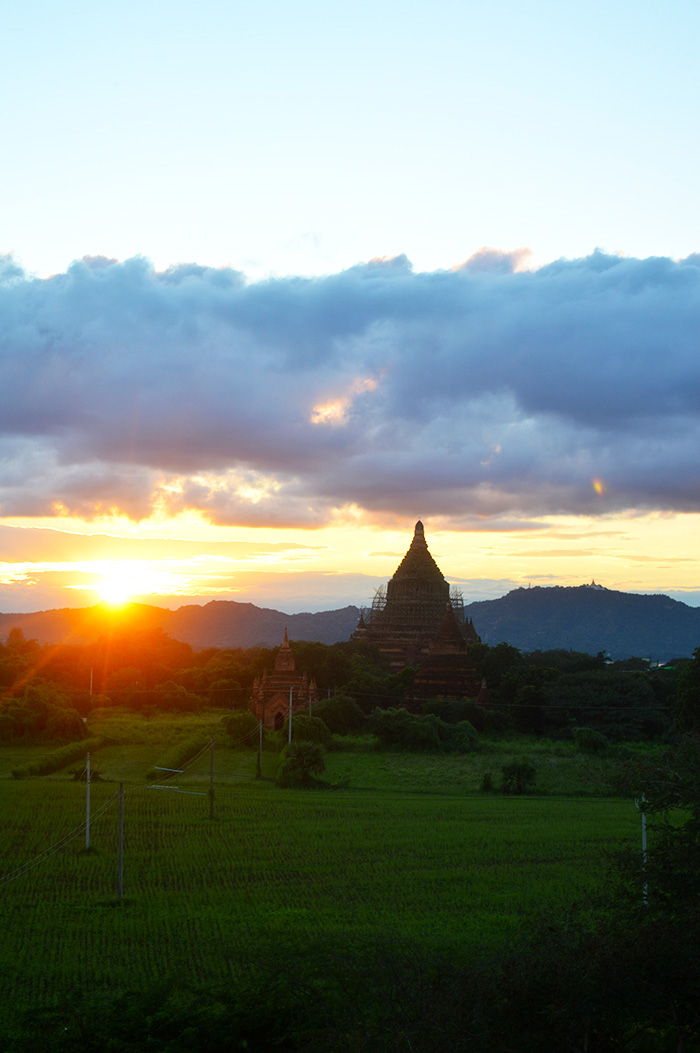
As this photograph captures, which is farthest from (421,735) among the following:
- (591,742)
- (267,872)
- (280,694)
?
(267,872)

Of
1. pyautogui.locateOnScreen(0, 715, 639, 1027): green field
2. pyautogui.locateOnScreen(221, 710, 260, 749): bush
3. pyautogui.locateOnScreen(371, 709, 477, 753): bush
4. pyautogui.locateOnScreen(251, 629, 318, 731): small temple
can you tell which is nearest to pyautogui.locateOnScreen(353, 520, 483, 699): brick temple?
pyautogui.locateOnScreen(251, 629, 318, 731): small temple

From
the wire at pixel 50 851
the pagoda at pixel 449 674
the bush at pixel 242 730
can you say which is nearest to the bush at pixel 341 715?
the bush at pixel 242 730

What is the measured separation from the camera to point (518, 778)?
34.2 metres

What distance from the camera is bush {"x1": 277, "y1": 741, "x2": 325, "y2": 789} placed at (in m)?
33.7

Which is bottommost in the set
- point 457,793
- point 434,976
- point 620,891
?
point 457,793

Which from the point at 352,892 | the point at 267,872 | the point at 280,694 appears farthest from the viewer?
the point at 280,694

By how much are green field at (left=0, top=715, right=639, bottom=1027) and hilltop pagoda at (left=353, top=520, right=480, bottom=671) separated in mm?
33442

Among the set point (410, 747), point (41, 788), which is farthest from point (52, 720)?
point (410, 747)

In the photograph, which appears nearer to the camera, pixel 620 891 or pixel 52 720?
pixel 620 891

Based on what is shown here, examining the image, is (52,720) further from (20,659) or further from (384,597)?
(384,597)

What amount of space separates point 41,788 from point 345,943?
66.1ft

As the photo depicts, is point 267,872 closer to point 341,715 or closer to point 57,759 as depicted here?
point 57,759

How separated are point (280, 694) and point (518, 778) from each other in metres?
16.3

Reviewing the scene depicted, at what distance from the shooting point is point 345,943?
14.3 metres
